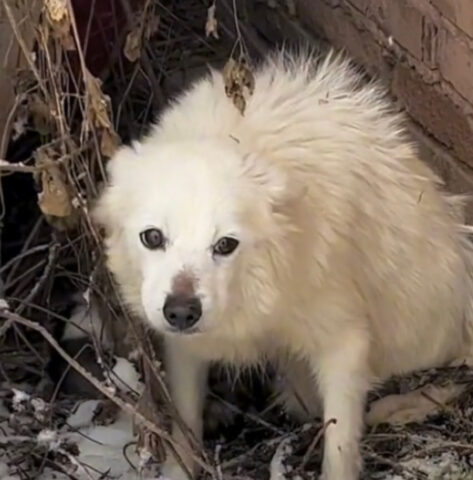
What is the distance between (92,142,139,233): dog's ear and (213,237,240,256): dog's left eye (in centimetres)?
28

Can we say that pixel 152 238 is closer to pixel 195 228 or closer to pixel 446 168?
pixel 195 228

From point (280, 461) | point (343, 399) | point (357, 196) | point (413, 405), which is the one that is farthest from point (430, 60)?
point (280, 461)

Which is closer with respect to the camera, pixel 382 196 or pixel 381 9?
pixel 382 196

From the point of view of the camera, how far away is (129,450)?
13.1ft

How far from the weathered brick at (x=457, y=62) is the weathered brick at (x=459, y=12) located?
39 mm

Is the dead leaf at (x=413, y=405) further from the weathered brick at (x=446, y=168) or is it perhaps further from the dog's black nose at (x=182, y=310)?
the dog's black nose at (x=182, y=310)

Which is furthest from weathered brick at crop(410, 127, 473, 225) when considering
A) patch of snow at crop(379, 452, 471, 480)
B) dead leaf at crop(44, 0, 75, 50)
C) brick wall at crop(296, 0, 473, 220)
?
dead leaf at crop(44, 0, 75, 50)

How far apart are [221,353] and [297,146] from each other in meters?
0.54

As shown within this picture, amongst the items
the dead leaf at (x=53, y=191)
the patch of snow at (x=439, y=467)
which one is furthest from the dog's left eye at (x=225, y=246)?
the patch of snow at (x=439, y=467)

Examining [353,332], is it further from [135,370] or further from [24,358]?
[24,358]

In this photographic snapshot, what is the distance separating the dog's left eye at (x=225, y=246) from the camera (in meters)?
3.33

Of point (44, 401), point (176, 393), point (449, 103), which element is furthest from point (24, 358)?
point (449, 103)

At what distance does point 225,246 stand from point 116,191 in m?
0.34

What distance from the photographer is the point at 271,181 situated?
345 centimetres
